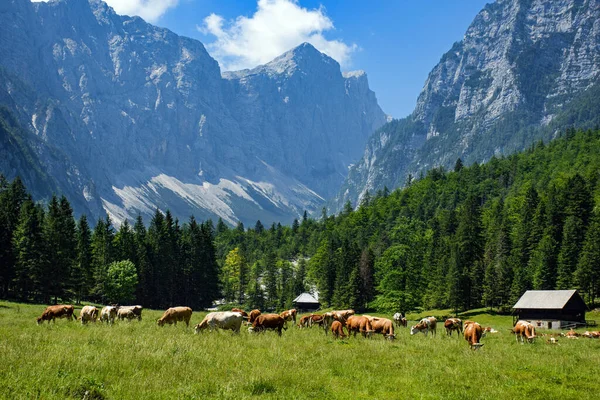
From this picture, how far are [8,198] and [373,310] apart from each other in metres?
72.1

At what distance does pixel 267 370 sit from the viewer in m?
15.6

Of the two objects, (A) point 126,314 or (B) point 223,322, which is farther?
Answer: (A) point 126,314

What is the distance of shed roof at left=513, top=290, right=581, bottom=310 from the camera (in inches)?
2741

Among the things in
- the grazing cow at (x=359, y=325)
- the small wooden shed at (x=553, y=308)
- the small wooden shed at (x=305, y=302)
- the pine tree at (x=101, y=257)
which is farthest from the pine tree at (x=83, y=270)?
the small wooden shed at (x=553, y=308)

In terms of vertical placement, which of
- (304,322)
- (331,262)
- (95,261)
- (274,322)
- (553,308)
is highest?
(331,262)

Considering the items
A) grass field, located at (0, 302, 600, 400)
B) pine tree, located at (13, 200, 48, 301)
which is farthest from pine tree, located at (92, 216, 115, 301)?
grass field, located at (0, 302, 600, 400)

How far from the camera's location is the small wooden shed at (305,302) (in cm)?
12262

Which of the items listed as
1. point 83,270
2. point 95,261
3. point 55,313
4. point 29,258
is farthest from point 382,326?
point 95,261

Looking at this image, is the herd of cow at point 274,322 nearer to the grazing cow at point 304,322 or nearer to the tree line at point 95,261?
the grazing cow at point 304,322

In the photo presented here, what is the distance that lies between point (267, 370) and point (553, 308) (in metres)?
66.9

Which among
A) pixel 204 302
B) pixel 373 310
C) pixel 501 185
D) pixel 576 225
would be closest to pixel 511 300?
pixel 576 225

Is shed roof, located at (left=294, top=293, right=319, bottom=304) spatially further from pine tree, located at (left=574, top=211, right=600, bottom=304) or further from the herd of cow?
the herd of cow

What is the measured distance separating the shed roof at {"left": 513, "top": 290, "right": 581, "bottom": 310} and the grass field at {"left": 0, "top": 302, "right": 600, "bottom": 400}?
53704 mm

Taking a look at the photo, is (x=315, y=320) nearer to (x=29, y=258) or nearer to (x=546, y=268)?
(x=29, y=258)
